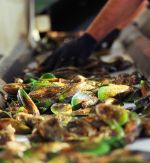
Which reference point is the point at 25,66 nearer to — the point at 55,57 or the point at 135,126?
the point at 55,57

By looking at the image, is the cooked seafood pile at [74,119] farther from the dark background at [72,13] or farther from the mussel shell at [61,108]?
the dark background at [72,13]

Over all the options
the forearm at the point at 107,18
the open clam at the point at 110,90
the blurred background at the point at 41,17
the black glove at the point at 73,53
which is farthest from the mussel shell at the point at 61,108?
the blurred background at the point at 41,17

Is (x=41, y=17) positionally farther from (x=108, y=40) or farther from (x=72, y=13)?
(x=108, y=40)

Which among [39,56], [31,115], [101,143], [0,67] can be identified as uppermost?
[39,56]

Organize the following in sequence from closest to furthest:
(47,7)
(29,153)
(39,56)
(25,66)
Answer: (29,153) → (25,66) → (39,56) → (47,7)

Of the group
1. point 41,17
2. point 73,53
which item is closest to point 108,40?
point 73,53

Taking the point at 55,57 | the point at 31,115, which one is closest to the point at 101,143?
the point at 31,115

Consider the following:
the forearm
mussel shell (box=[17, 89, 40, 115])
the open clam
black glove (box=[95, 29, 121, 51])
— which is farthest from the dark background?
mussel shell (box=[17, 89, 40, 115])
